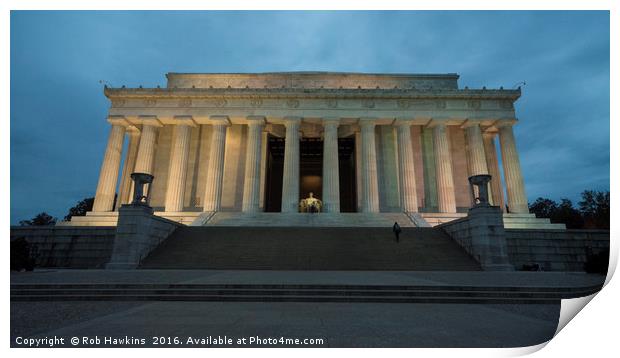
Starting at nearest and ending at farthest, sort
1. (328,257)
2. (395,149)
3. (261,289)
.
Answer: (261,289)
(328,257)
(395,149)

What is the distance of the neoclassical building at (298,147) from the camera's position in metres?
36.4

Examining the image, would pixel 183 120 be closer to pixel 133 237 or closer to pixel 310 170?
pixel 133 237

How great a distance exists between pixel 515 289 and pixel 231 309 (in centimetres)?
892

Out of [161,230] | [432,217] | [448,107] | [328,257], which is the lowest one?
[328,257]

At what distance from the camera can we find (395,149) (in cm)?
4228

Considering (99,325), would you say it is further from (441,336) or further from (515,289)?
(515,289)

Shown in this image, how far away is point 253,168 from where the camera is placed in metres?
37.3

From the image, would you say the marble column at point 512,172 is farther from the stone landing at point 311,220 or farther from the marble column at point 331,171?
the marble column at point 331,171

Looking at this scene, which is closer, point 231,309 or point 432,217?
point 231,309

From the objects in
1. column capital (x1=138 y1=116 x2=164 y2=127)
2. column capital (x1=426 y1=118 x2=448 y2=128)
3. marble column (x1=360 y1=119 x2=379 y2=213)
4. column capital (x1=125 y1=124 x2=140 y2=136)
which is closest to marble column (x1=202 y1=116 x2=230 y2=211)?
column capital (x1=138 y1=116 x2=164 y2=127)

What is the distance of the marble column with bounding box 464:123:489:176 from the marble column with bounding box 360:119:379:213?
1187 cm

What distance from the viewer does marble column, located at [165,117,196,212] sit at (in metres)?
36.4

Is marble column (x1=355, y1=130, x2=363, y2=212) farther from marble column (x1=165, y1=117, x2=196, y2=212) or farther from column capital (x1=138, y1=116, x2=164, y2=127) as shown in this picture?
column capital (x1=138, y1=116, x2=164, y2=127)

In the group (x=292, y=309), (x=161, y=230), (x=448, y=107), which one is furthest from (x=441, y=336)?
(x=448, y=107)
